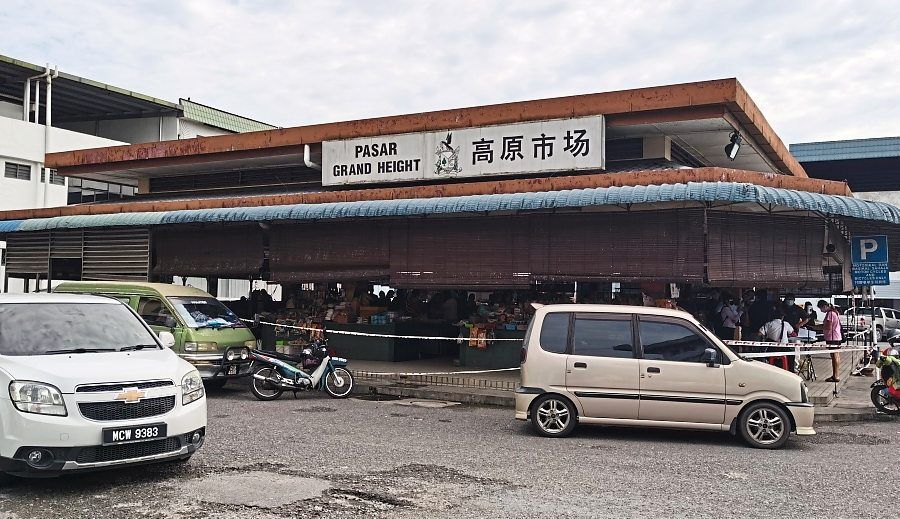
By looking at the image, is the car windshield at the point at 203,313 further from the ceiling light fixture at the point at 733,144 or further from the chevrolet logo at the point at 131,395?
the ceiling light fixture at the point at 733,144

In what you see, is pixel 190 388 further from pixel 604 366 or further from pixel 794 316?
pixel 794 316

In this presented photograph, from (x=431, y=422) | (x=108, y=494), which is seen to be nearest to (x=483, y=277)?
(x=431, y=422)

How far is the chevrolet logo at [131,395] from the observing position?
21.6 ft

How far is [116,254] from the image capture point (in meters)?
19.1

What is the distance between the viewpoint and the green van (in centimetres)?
1323

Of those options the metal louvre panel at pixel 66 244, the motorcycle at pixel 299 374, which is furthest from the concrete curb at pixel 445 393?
the metal louvre panel at pixel 66 244

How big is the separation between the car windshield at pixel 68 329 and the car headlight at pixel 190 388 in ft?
2.73

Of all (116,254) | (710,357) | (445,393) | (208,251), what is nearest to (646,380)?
(710,357)

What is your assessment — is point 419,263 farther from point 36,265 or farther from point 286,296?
point 36,265

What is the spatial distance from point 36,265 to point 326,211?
9.99 meters

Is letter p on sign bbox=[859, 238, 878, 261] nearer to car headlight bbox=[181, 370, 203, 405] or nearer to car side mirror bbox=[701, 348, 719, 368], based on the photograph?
car side mirror bbox=[701, 348, 719, 368]

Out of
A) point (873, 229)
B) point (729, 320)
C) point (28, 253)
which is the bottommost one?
point (729, 320)

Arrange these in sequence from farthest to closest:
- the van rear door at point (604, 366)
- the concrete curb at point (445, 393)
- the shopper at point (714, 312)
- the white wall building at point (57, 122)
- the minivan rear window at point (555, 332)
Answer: the white wall building at point (57, 122) < the shopper at point (714, 312) < the concrete curb at point (445, 393) < the minivan rear window at point (555, 332) < the van rear door at point (604, 366)

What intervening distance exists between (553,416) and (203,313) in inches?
283
